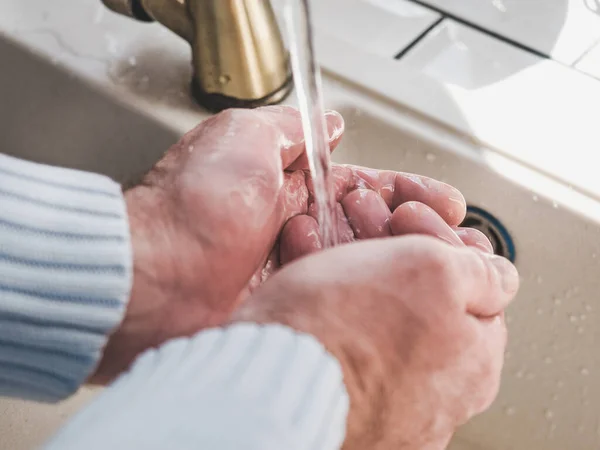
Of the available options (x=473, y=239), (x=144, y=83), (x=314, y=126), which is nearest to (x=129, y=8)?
(x=144, y=83)

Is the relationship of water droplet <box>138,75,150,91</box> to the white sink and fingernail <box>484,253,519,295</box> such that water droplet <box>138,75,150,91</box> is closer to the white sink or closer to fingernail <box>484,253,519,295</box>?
the white sink

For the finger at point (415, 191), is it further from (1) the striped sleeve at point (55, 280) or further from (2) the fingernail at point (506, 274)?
(1) the striped sleeve at point (55, 280)

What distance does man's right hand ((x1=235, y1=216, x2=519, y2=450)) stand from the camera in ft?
0.98

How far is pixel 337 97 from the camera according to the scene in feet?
1.59

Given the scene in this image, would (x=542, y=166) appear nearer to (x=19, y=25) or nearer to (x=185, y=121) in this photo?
(x=185, y=121)

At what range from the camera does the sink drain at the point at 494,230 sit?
1.57 ft

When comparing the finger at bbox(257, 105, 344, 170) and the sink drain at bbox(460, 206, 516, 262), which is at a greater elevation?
the finger at bbox(257, 105, 344, 170)

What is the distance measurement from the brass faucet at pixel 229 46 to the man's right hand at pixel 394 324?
0.58 feet

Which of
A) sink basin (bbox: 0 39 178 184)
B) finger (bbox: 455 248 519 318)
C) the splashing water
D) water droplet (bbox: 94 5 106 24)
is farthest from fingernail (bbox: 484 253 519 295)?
water droplet (bbox: 94 5 106 24)

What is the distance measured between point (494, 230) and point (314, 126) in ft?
0.54

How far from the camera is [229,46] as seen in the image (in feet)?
1.43

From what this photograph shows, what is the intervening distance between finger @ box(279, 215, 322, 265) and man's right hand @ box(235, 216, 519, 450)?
8 cm

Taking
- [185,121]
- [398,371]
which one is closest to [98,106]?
[185,121]

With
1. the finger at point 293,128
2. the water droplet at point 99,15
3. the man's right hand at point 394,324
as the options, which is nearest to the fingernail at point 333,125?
the finger at point 293,128
